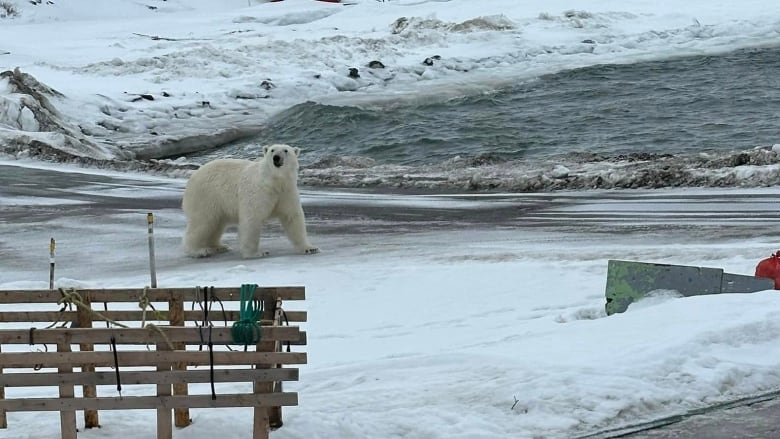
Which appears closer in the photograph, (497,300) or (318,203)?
(497,300)

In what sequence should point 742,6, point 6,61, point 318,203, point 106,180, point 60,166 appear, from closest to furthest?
point 318,203 → point 106,180 → point 60,166 → point 6,61 → point 742,6

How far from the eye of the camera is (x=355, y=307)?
915cm

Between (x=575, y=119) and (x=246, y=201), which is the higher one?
(x=246, y=201)

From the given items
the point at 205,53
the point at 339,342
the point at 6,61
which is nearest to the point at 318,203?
the point at 339,342

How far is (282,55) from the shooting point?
34.8m

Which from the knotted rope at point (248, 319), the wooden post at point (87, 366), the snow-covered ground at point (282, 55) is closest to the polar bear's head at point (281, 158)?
the wooden post at point (87, 366)

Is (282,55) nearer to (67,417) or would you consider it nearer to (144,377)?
(67,417)

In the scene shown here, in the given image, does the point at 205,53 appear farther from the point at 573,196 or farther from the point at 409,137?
the point at 573,196

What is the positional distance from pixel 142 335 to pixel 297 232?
6.23 m

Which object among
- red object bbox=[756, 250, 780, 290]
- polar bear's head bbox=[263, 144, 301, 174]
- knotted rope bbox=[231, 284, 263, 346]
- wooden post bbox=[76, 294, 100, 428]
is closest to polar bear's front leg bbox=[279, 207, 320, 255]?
polar bear's head bbox=[263, 144, 301, 174]

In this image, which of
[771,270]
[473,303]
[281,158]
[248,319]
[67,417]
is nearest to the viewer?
[67,417]

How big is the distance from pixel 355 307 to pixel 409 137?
1504cm

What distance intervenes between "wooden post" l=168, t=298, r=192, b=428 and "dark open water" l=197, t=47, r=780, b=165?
51.4ft

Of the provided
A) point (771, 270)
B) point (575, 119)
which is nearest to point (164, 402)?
point (771, 270)
